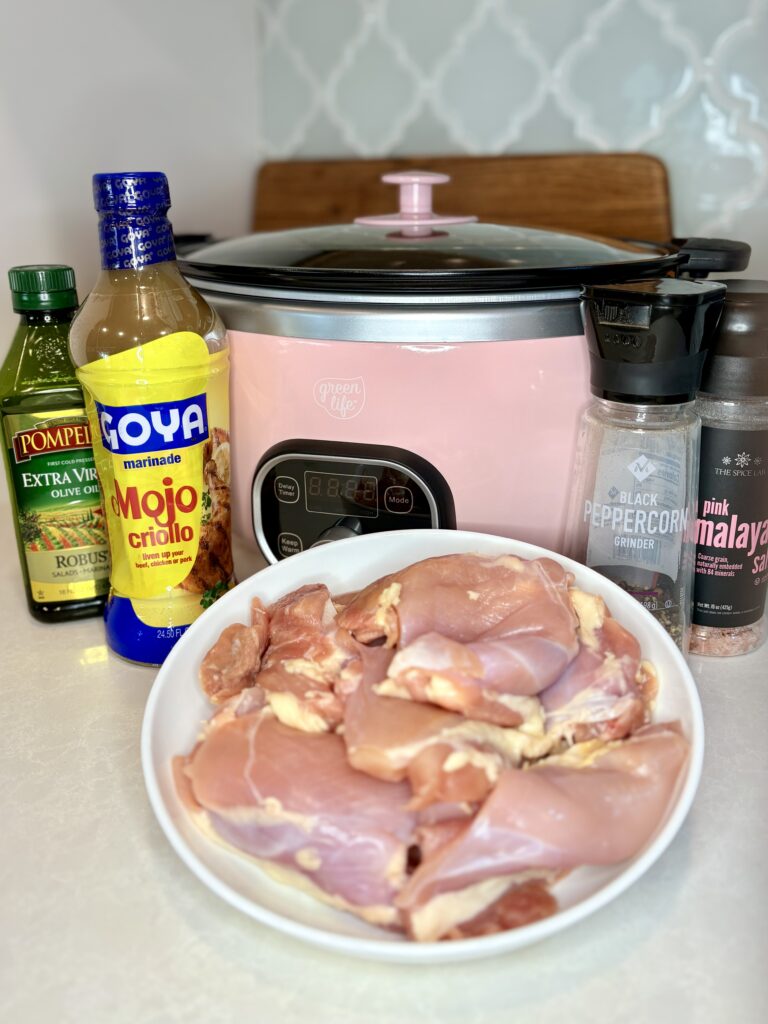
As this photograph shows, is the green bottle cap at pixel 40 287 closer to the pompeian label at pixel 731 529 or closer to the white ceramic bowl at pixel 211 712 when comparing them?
the white ceramic bowl at pixel 211 712

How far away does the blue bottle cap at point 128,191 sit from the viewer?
27.4 inches

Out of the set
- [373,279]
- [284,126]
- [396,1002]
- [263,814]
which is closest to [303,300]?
[373,279]

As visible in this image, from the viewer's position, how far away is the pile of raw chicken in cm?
51

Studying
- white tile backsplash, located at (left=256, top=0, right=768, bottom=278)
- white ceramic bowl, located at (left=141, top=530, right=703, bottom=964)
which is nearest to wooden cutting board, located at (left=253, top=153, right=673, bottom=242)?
white tile backsplash, located at (left=256, top=0, right=768, bottom=278)

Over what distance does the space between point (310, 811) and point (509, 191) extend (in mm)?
1020

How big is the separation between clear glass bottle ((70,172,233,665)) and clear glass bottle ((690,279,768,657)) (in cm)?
44

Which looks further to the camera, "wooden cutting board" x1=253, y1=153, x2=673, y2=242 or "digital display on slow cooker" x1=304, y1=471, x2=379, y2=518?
"wooden cutting board" x1=253, y1=153, x2=673, y2=242

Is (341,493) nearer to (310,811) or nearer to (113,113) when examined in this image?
(310,811)

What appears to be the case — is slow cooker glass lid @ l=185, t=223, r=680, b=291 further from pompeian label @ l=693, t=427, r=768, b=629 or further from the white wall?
the white wall

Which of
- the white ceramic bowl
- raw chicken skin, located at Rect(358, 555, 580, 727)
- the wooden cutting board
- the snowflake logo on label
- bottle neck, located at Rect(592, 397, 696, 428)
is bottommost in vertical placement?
the white ceramic bowl

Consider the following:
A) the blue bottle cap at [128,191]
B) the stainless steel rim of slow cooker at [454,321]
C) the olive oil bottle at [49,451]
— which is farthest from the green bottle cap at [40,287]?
the stainless steel rim of slow cooker at [454,321]

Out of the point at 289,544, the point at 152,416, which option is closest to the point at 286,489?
the point at 289,544

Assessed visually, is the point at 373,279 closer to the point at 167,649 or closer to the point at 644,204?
the point at 167,649

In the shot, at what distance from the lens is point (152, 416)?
2.48 feet
